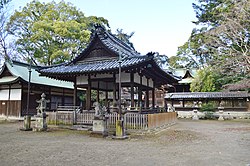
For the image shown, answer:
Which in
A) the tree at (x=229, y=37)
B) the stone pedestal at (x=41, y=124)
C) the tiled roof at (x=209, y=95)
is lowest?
the stone pedestal at (x=41, y=124)

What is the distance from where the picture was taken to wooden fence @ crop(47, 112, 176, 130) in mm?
11969

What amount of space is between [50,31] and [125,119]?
20.9 metres

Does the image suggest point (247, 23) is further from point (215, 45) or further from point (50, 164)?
point (50, 164)

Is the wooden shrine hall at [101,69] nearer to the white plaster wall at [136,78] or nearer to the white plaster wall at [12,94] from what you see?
the white plaster wall at [136,78]

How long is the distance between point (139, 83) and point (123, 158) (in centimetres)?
909

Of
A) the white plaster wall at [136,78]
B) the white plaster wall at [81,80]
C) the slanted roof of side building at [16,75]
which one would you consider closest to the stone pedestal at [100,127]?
the white plaster wall at [136,78]

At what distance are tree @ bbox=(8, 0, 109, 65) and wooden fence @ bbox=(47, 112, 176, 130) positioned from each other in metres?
14.1

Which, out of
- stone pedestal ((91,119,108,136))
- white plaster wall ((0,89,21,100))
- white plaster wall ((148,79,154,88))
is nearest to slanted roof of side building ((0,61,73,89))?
white plaster wall ((0,89,21,100))

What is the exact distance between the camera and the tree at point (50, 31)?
27594 millimetres

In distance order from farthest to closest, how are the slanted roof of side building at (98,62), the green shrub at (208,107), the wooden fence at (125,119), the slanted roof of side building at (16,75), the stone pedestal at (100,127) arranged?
the green shrub at (208,107), the slanted roof of side building at (16,75), the slanted roof of side building at (98,62), the wooden fence at (125,119), the stone pedestal at (100,127)

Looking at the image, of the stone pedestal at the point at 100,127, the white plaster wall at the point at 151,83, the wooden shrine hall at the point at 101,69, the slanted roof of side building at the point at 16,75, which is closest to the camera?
the stone pedestal at the point at 100,127

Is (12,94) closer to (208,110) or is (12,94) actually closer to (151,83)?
(151,83)

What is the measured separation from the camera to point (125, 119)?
12305mm

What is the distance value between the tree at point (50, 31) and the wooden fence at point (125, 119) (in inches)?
556
